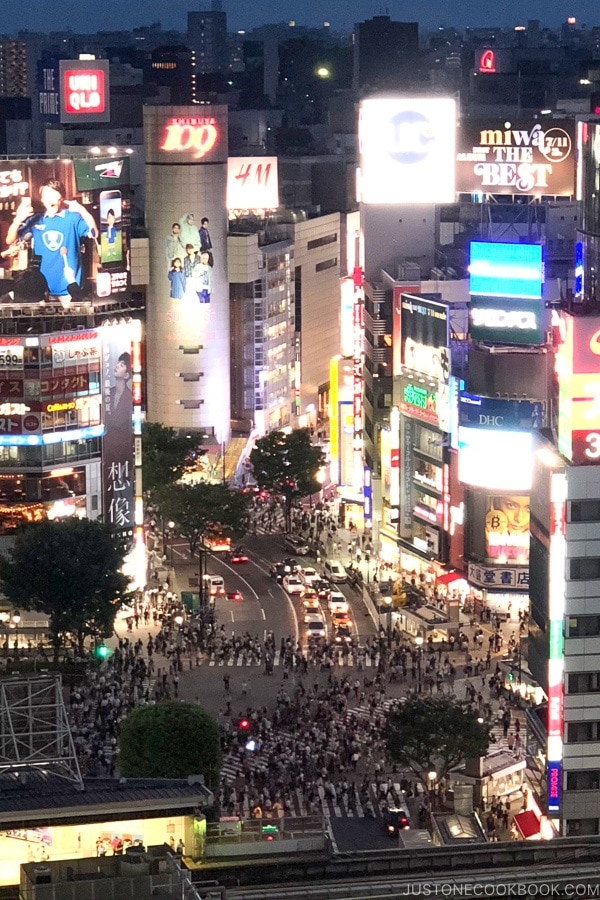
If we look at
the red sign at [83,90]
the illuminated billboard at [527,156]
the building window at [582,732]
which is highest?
the red sign at [83,90]

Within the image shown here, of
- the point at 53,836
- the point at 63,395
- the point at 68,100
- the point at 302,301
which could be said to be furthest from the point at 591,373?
the point at 68,100

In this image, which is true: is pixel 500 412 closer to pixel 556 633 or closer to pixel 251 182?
pixel 556 633

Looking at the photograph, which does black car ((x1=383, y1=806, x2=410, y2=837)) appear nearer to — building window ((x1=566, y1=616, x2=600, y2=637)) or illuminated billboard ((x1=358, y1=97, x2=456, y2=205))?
building window ((x1=566, y1=616, x2=600, y2=637))

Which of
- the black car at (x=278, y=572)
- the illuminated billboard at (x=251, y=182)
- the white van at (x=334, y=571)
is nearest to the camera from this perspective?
the white van at (x=334, y=571)

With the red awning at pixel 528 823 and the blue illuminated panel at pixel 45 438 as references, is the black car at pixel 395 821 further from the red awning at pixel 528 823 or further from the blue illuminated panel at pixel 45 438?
the blue illuminated panel at pixel 45 438

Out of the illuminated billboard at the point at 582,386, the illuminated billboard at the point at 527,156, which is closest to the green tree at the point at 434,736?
the illuminated billboard at the point at 582,386

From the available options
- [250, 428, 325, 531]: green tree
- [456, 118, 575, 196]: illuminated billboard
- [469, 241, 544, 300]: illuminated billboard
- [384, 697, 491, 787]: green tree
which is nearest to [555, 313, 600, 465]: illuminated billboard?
[384, 697, 491, 787]: green tree

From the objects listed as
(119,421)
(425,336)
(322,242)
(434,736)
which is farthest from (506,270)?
(322,242)
